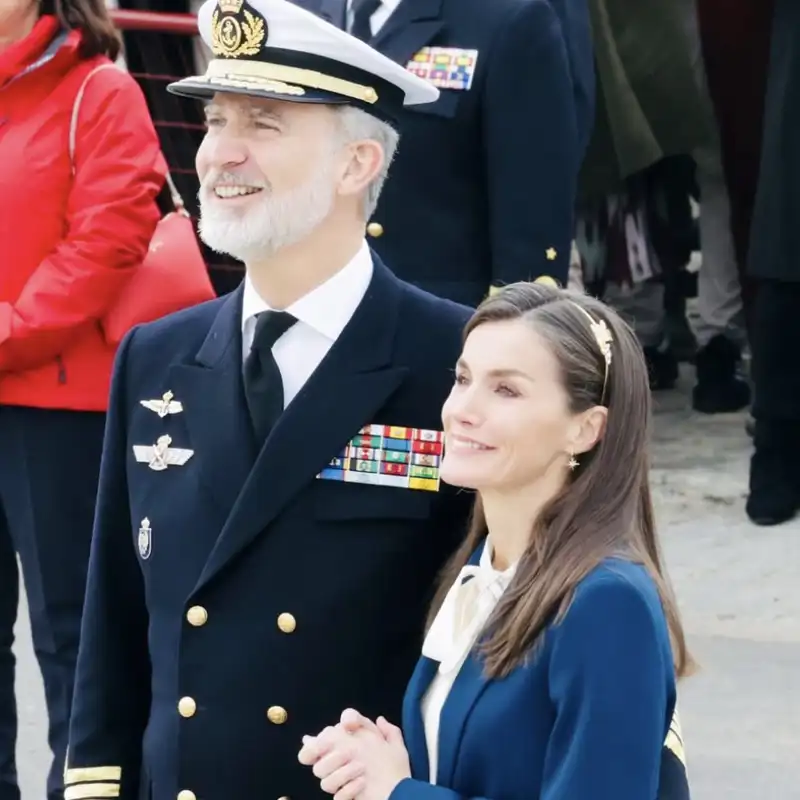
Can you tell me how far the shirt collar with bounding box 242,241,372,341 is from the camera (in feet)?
8.53

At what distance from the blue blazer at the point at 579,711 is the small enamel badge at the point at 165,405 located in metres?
0.61

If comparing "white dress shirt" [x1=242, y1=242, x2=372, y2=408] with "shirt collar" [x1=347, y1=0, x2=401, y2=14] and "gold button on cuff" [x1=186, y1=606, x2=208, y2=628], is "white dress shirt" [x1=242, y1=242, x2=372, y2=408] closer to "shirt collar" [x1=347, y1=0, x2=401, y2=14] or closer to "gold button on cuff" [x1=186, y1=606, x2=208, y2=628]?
"gold button on cuff" [x1=186, y1=606, x2=208, y2=628]

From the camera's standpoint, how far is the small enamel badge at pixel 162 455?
105 inches

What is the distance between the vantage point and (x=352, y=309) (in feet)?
8.64

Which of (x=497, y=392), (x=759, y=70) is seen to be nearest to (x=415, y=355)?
(x=497, y=392)

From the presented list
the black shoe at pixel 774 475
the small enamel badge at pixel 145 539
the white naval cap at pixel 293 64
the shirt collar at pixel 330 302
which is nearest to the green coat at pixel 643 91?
the black shoe at pixel 774 475

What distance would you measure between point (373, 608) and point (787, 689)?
8.23 ft

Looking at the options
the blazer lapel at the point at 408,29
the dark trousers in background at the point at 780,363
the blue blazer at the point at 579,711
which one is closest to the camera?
the blue blazer at the point at 579,711

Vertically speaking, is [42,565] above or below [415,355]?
below

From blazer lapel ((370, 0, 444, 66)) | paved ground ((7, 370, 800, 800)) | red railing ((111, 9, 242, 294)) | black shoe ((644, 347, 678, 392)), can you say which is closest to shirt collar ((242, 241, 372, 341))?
blazer lapel ((370, 0, 444, 66))

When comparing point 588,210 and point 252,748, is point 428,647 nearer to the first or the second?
point 252,748

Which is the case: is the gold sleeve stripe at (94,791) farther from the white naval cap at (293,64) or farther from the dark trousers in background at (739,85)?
the dark trousers in background at (739,85)

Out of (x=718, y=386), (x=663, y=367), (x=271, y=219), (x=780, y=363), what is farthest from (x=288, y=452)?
(x=663, y=367)

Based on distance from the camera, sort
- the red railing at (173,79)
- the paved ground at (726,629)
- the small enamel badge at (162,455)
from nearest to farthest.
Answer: the small enamel badge at (162,455)
the paved ground at (726,629)
the red railing at (173,79)
